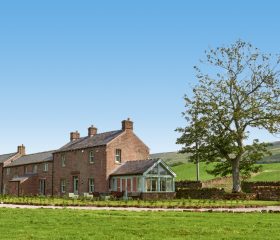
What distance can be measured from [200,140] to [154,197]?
8029 mm

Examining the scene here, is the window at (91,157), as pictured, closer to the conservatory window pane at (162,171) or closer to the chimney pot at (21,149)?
the conservatory window pane at (162,171)

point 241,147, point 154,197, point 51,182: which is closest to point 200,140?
point 241,147

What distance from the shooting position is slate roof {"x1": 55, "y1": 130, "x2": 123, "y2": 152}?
A: 2146 inches

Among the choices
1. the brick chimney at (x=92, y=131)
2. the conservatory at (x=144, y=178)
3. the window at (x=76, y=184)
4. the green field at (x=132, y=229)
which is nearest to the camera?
the green field at (x=132, y=229)

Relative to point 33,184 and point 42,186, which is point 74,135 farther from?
point 33,184

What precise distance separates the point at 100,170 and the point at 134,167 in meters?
Result: 4.95

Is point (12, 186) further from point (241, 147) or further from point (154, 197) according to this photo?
point (241, 147)

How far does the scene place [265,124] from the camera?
47812 mm

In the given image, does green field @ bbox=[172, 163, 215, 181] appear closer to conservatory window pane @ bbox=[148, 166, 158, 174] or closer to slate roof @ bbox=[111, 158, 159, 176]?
slate roof @ bbox=[111, 158, 159, 176]

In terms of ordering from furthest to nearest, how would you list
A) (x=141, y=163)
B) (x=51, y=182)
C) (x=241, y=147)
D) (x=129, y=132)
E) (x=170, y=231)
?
(x=51, y=182)
(x=129, y=132)
(x=141, y=163)
(x=241, y=147)
(x=170, y=231)

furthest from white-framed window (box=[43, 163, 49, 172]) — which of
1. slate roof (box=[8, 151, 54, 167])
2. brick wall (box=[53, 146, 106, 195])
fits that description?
brick wall (box=[53, 146, 106, 195])

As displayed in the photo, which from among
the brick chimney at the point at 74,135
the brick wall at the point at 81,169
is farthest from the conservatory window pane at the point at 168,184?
the brick chimney at the point at 74,135

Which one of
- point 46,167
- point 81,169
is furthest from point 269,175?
point 46,167

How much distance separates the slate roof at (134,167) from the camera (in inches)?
1909
